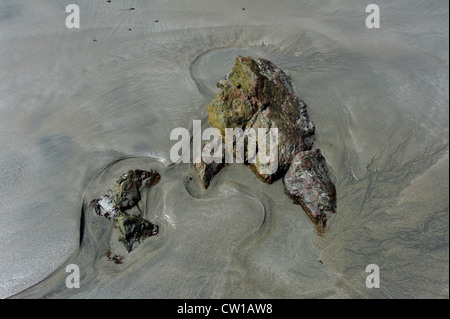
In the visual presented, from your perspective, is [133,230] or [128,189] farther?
[128,189]

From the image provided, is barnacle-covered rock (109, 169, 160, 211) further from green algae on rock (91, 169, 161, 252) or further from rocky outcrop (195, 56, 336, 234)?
rocky outcrop (195, 56, 336, 234)

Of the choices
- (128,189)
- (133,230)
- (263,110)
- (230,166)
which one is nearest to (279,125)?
(263,110)

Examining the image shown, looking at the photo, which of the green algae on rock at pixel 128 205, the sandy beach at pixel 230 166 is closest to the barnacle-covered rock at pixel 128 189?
the green algae on rock at pixel 128 205

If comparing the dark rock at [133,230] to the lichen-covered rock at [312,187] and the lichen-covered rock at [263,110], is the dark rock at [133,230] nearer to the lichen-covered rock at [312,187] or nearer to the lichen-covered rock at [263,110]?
the lichen-covered rock at [263,110]

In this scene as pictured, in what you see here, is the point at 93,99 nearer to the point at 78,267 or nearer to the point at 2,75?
the point at 2,75

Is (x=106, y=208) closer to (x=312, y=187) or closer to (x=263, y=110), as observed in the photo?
(x=263, y=110)

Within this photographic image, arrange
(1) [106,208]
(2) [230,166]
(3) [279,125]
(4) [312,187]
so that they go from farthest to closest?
(2) [230,166], (3) [279,125], (1) [106,208], (4) [312,187]
